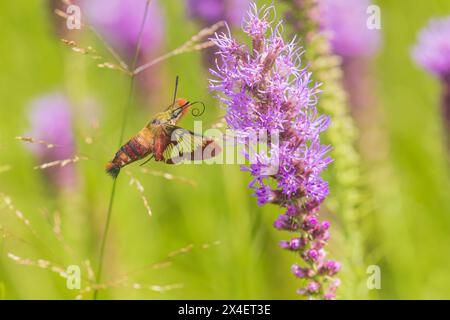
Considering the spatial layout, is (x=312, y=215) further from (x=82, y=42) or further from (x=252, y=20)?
(x=82, y=42)

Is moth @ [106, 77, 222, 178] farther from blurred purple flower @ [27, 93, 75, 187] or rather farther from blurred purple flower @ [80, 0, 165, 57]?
blurred purple flower @ [80, 0, 165, 57]

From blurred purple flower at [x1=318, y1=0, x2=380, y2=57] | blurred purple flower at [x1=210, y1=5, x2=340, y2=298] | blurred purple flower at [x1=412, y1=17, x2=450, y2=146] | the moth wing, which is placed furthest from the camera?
blurred purple flower at [x1=318, y1=0, x2=380, y2=57]

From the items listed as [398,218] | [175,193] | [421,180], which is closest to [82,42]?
[175,193]

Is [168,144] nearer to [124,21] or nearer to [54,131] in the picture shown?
[54,131]

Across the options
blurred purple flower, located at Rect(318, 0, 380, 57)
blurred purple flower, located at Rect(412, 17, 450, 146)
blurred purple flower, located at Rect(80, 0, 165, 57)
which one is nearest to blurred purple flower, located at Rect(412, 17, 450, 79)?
blurred purple flower, located at Rect(412, 17, 450, 146)

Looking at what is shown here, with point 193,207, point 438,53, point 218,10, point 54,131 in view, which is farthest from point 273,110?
point 54,131

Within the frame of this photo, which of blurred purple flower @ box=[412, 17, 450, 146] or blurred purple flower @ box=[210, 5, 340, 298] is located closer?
blurred purple flower @ box=[210, 5, 340, 298]

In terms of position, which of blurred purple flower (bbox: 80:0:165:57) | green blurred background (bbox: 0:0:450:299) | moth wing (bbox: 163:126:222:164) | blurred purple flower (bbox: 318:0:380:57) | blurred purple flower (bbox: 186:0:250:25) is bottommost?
moth wing (bbox: 163:126:222:164)
